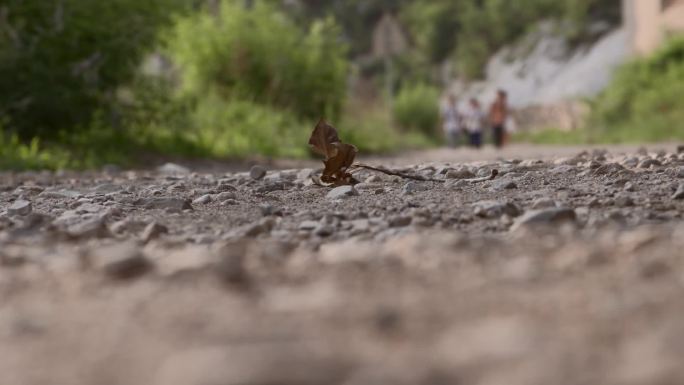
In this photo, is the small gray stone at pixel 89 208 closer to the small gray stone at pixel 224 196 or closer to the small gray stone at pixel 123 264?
the small gray stone at pixel 224 196

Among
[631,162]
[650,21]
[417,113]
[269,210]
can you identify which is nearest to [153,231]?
[269,210]

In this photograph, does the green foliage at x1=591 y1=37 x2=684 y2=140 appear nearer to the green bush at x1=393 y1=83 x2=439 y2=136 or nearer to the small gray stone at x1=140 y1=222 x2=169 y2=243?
the green bush at x1=393 y1=83 x2=439 y2=136

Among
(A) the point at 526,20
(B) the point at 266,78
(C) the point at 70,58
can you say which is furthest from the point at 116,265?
(A) the point at 526,20

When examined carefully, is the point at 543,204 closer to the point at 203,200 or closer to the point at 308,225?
the point at 308,225

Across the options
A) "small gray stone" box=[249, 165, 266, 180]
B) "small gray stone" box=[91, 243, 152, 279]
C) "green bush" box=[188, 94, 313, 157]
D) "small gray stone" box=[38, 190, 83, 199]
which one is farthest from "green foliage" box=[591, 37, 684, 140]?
"small gray stone" box=[91, 243, 152, 279]

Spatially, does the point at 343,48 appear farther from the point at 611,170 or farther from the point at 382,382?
the point at 382,382
